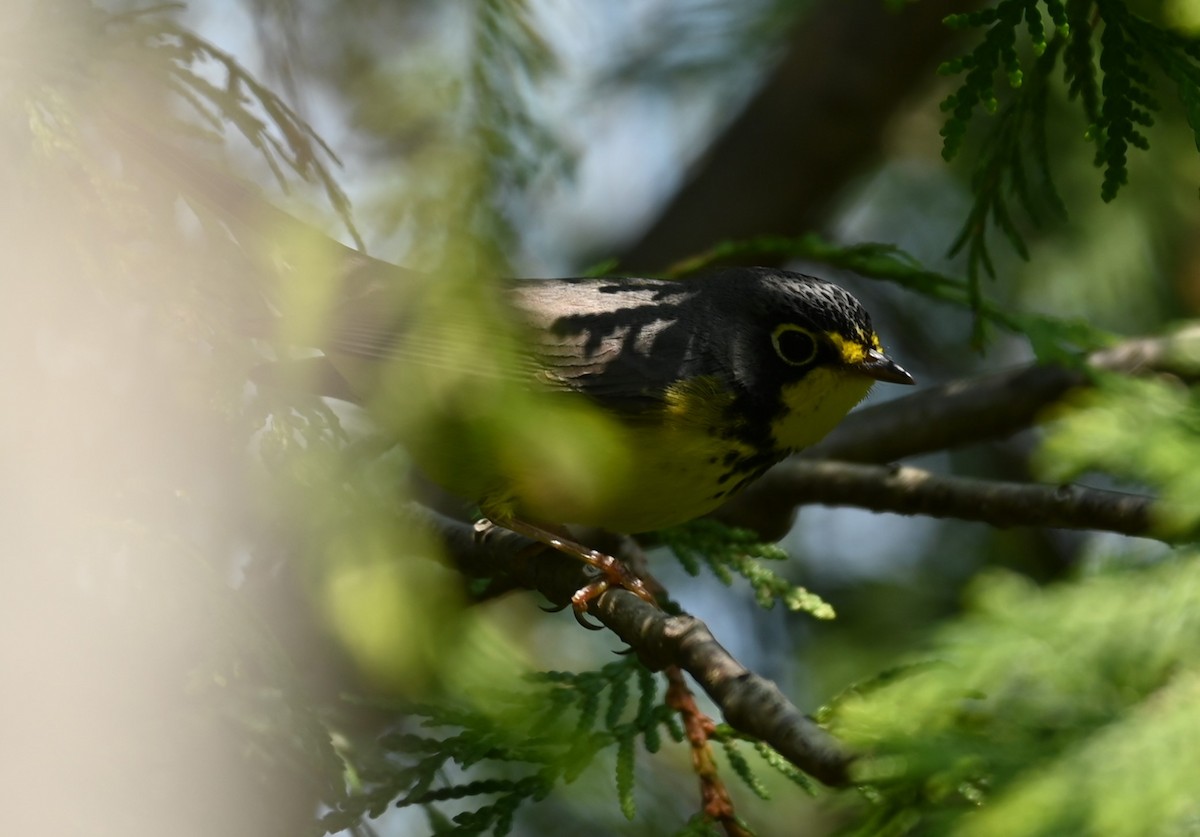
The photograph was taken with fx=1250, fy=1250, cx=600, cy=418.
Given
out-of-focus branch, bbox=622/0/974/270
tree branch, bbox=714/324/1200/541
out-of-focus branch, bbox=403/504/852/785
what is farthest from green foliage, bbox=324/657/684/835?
out-of-focus branch, bbox=622/0/974/270

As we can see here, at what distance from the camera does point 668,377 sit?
13.2 ft

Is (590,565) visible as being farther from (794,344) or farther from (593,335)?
(794,344)

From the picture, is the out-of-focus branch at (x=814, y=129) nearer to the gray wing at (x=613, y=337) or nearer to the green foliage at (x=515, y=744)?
the gray wing at (x=613, y=337)

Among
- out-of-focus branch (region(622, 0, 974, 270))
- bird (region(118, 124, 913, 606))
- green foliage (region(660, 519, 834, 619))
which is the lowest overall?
green foliage (region(660, 519, 834, 619))

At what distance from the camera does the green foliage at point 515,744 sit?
2842 mm

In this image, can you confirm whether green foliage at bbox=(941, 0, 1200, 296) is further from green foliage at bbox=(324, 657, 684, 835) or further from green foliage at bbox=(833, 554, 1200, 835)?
green foliage at bbox=(324, 657, 684, 835)

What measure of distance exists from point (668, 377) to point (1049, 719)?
6.39 feet

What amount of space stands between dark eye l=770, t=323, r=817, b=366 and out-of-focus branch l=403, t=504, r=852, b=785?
104 centimetres

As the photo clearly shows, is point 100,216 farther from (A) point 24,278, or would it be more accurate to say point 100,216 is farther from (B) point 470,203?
(B) point 470,203

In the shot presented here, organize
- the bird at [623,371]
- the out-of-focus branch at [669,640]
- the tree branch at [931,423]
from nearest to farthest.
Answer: the out-of-focus branch at [669,640] < the bird at [623,371] < the tree branch at [931,423]

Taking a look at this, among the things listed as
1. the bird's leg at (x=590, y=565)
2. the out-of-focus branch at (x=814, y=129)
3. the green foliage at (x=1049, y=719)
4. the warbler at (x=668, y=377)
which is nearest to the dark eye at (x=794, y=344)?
the warbler at (x=668, y=377)

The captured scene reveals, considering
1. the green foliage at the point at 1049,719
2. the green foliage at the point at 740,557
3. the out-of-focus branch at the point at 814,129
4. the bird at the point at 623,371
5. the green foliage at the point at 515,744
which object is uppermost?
the out-of-focus branch at the point at 814,129

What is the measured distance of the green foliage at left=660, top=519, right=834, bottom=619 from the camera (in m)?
3.35

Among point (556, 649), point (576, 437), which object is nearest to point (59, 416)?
point (576, 437)
